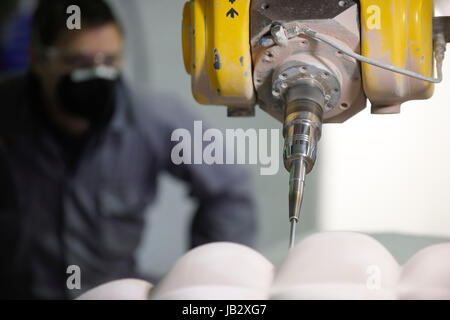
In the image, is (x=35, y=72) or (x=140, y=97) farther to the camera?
(x=140, y=97)

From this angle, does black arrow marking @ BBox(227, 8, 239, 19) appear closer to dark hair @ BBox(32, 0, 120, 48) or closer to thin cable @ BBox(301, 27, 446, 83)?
thin cable @ BBox(301, 27, 446, 83)

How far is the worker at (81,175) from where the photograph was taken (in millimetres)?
1483

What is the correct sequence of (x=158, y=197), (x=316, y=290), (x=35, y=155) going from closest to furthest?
(x=316, y=290) → (x=35, y=155) → (x=158, y=197)

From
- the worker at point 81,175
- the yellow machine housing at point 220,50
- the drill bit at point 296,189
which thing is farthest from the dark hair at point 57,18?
the drill bit at point 296,189

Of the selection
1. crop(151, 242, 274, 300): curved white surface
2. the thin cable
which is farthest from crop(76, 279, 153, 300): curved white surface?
the thin cable

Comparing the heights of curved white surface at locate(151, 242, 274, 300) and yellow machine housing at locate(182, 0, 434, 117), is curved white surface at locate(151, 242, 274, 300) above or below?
below

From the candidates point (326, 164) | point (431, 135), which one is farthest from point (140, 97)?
point (431, 135)

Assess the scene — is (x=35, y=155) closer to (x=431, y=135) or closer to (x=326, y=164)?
(x=326, y=164)

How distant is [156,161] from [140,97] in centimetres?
21

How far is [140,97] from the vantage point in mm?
1728

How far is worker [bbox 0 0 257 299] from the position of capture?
4.87 feet

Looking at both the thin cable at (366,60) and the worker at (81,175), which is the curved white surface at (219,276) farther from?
the worker at (81,175)

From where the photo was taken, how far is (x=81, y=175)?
5.08ft

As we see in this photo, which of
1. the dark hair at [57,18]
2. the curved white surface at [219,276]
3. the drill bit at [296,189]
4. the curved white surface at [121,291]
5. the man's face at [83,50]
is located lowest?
the curved white surface at [121,291]
